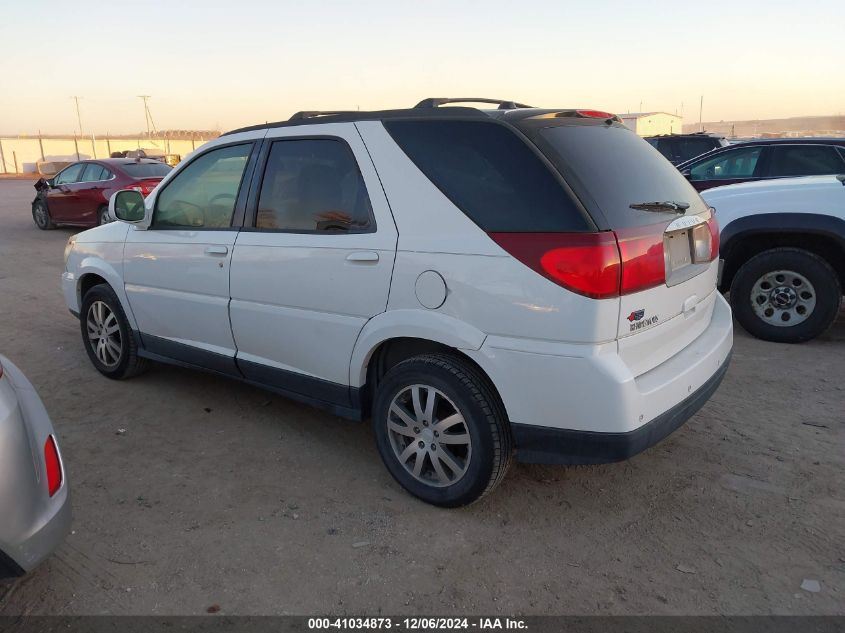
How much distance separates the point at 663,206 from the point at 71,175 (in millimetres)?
14319

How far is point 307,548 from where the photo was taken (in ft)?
9.72

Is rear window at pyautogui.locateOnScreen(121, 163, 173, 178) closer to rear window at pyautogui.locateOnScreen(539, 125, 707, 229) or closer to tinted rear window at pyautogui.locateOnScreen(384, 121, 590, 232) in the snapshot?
tinted rear window at pyautogui.locateOnScreen(384, 121, 590, 232)

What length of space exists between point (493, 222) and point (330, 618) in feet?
5.57

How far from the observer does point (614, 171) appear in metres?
2.97

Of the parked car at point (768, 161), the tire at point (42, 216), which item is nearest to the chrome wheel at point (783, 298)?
the parked car at point (768, 161)

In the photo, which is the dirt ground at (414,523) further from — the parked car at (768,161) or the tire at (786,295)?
the parked car at (768,161)

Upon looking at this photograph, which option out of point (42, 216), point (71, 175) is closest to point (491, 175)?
point (71, 175)

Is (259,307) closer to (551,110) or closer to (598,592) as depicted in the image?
(551,110)

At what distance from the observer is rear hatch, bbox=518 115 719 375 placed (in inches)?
107

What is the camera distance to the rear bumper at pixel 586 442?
2.72 metres

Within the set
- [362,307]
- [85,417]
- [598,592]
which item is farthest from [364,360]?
[85,417]

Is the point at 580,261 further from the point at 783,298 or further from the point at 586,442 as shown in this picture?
the point at 783,298

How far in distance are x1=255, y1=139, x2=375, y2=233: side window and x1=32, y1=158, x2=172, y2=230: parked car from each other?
9956 millimetres

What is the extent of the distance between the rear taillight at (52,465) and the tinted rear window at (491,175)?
1861mm
